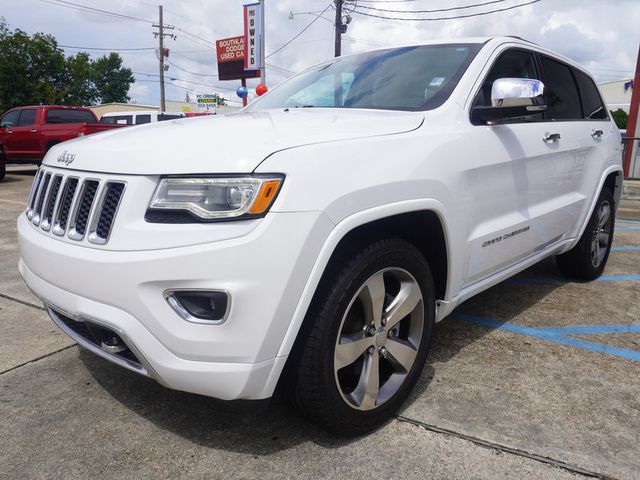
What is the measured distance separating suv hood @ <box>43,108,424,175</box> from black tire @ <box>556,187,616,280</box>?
242 cm

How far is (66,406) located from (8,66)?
4396 centimetres

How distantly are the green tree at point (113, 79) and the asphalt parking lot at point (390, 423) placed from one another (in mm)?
95834

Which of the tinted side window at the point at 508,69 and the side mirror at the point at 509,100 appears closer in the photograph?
the side mirror at the point at 509,100

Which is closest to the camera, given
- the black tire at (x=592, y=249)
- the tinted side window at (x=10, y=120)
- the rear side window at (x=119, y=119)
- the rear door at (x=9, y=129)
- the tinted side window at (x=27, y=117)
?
the black tire at (x=592, y=249)

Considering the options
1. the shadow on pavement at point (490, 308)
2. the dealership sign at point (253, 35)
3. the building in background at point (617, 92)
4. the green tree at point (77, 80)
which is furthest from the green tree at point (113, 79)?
the shadow on pavement at point (490, 308)

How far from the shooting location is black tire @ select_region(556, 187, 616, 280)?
13.7 ft

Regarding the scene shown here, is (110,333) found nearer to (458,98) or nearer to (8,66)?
(458,98)

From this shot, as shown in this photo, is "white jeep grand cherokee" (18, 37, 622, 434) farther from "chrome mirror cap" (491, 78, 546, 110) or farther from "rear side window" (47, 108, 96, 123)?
"rear side window" (47, 108, 96, 123)

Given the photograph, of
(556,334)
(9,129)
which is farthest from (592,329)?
(9,129)

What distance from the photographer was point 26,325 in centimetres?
340

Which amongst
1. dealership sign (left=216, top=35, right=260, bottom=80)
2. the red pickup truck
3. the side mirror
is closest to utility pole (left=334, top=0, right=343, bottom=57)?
dealership sign (left=216, top=35, right=260, bottom=80)

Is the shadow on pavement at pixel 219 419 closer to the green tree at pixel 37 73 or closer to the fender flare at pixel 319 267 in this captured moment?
the fender flare at pixel 319 267

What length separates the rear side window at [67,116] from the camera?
13086mm

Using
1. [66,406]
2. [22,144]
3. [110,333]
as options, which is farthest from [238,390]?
[22,144]
